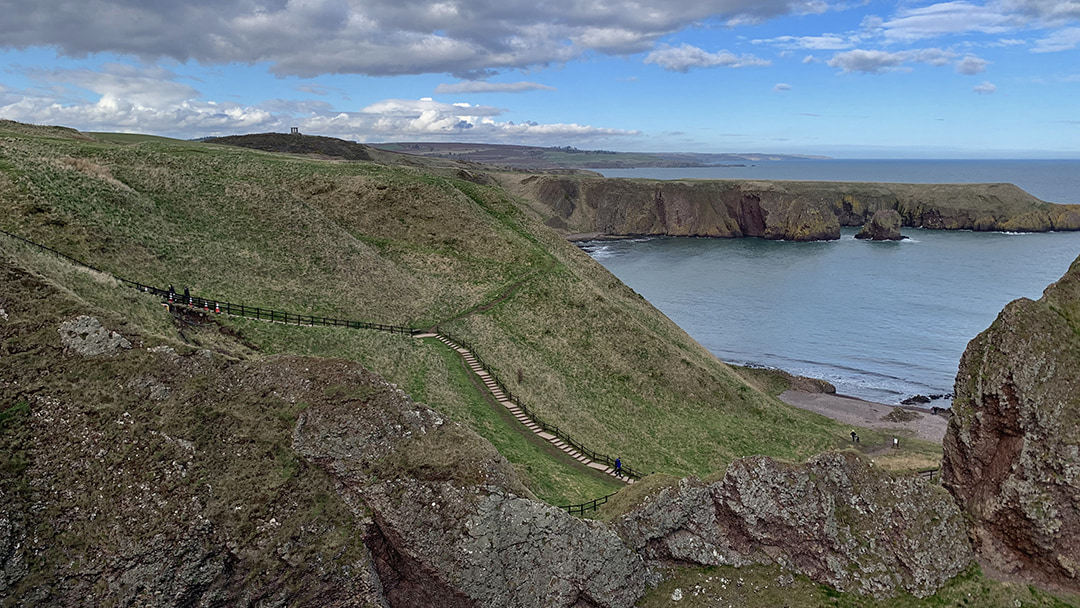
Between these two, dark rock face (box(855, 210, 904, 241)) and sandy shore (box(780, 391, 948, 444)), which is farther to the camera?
dark rock face (box(855, 210, 904, 241))

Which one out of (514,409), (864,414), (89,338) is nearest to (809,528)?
(514,409)

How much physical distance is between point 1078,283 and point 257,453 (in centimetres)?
2579

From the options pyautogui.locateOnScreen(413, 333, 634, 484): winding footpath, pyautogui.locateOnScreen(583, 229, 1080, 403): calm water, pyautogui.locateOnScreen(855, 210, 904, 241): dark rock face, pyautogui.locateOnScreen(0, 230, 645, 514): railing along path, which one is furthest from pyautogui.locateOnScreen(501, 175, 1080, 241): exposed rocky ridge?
pyautogui.locateOnScreen(0, 230, 645, 514): railing along path

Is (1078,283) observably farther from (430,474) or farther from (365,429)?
(365,429)

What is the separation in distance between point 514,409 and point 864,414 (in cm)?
3546

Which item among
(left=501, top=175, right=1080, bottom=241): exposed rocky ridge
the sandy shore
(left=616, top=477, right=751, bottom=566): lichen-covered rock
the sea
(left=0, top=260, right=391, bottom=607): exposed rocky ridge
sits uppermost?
(left=501, top=175, right=1080, bottom=241): exposed rocky ridge

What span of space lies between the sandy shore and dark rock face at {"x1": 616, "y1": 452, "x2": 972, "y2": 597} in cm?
3483

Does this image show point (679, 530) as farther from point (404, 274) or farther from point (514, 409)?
point (404, 274)

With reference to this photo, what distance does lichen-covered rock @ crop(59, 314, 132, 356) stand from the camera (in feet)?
55.9

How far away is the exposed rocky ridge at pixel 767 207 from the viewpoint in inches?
6368

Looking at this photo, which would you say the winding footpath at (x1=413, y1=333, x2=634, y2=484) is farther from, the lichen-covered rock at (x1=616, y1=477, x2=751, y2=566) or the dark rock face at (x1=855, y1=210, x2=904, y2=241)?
the dark rock face at (x1=855, y1=210, x2=904, y2=241)

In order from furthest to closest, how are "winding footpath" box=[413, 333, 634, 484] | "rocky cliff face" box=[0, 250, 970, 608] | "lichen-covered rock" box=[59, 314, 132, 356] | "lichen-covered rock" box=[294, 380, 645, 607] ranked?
1. "winding footpath" box=[413, 333, 634, 484]
2. "lichen-covered rock" box=[59, 314, 132, 356]
3. "lichen-covered rock" box=[294, 380, 645, 607]
4. "rocky cliff face" box=[0, 250, 970, 608]

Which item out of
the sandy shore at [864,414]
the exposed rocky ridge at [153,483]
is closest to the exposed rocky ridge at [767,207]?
the sandy shore at [864,414]

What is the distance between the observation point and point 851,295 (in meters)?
95.2
